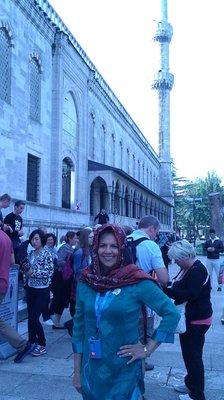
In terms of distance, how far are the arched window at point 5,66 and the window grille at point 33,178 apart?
3334 millimetres

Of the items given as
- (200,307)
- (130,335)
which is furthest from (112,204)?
(130,335)

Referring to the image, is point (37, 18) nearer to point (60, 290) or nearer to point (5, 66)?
point (5, 66)

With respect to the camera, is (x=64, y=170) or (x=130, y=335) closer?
(x=130, y=335)

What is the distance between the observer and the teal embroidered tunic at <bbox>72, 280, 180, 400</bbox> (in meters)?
2.91

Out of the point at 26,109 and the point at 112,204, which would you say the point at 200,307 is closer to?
the point at 26,109

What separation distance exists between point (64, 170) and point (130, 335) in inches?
911

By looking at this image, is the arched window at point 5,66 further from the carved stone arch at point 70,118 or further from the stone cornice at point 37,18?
the carved stone arch at point 70,118

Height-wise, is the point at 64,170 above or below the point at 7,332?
above

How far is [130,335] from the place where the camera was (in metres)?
2.93

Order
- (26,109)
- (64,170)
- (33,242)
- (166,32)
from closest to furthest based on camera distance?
(33,242), (26,109), (64,170), (166,32)

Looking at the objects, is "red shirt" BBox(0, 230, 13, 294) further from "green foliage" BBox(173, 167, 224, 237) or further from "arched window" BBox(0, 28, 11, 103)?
"green foliage" BBox(173, 167, 224, 237)

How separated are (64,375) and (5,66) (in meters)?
14.7

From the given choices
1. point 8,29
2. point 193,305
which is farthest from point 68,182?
point 193,305

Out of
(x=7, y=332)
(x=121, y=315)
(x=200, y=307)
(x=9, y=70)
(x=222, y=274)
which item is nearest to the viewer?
(x=121, y=315)
